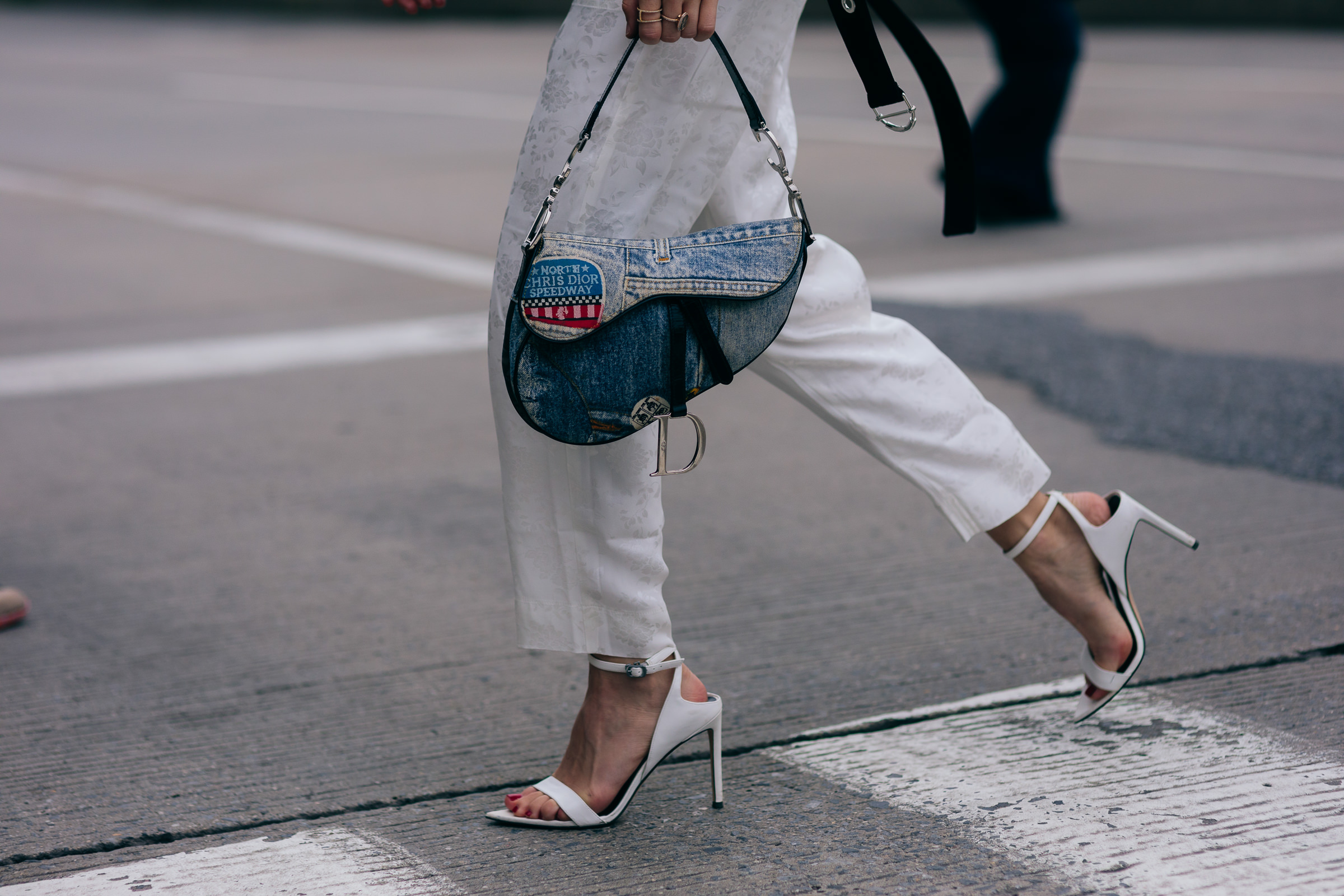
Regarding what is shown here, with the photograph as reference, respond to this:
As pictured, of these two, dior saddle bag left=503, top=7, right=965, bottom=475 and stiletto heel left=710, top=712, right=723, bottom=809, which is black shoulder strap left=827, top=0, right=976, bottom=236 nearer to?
dior saddle bag left=503, top=7, right=965, bottom=475

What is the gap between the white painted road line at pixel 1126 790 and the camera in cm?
203

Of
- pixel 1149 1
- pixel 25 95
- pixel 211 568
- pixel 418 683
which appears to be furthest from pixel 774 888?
pixel 1149 1

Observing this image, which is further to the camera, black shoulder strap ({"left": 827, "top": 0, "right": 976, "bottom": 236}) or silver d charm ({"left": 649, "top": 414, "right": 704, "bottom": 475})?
black shoulder strap ({"left": 827, "top": 0, "right": 976, "bottom": 236})

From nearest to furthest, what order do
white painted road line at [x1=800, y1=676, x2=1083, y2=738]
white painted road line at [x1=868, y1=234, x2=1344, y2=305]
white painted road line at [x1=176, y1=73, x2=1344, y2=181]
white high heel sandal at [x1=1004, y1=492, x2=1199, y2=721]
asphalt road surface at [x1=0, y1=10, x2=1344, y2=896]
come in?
asphalt road surface at [x1=0, y1=10, x2=1344, y2=896] → white high heel sandal at [x1=1004, y1=492, x2=1199, y2=721] → white painted road line at [x1=800, y1=676, x2=1083, y2=738] → white painted road line at [x1=868, y1=234, x2=1344, y2=305] → white painted road line at [x1=176, y1=73, x2=1344, y2=181]

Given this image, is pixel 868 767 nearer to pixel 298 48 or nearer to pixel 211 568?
pixel 211 568

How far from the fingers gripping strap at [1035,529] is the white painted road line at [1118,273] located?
3.51m

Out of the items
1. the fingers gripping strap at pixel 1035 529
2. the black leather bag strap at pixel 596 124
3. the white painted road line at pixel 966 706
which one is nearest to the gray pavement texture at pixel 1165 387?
the white painted road line at pixel 966 706

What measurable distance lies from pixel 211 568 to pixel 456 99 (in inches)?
464

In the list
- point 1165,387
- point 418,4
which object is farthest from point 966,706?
point 1165,387

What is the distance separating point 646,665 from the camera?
2236 mm

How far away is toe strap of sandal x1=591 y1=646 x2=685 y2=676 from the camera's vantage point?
2234 mm

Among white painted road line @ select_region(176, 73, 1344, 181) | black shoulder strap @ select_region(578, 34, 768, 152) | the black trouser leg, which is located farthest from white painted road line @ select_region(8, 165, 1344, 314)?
black shoulder strap @ select_region(578, 34, 768, 152)

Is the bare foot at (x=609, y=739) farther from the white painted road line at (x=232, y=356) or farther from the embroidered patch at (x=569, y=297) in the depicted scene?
the white painted road line at (x=232, y=356)

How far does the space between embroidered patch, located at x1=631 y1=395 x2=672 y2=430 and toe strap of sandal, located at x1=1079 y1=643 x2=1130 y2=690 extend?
0.90 meters
